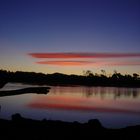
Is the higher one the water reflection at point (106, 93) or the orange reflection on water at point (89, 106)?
the water reflection at point (106, 93)

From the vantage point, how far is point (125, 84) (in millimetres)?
165750

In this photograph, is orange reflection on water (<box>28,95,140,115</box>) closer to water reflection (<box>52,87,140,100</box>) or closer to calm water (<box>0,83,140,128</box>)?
calm water (<box>0,83,140,128</box>)

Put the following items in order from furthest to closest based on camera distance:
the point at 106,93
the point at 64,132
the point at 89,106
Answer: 1. the point at 106,93
2. the point at 89,106
3. the point at 64,132

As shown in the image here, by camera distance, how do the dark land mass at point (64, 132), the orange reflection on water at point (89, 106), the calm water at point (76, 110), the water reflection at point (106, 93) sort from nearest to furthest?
1. the dark land mass at point (64, 132)
2. the calm water at point (76, 110)
3. the orange reflection on water at point (89, 106)
4. the water reflection at point (106, 93)

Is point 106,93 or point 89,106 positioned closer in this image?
point 89,106

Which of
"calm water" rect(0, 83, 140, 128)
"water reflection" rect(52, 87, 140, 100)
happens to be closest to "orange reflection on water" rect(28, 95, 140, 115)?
"calm water" rect(0, 83, 140, 128)

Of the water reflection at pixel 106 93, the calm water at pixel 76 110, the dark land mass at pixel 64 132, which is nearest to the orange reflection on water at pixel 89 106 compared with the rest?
the calm water at pixel 76 110

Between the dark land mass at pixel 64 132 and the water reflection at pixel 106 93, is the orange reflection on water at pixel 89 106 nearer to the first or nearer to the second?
the water reflection at pixel 106 93

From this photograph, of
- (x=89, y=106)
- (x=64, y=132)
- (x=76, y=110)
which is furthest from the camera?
(x=89, y=106)

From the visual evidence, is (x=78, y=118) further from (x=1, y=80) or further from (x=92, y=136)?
(x=1, y=80)

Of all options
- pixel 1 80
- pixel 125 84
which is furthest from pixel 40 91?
pixel 125 84

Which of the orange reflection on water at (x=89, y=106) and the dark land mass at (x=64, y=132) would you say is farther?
the orange reflection on water at (x=89, y=106)

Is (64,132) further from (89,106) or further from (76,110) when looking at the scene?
(89,106)

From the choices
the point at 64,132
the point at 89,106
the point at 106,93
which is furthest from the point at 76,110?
the point at 106,93
